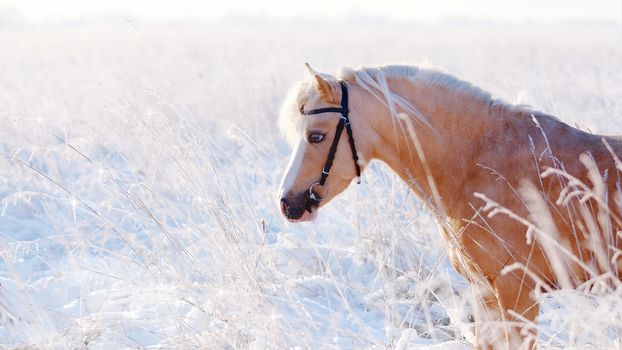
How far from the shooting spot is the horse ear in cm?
297

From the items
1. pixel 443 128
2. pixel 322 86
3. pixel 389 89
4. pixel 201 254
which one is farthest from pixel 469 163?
pixel 201 254

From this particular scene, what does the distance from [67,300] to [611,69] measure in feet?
46.7

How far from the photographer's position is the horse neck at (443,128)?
3.12m

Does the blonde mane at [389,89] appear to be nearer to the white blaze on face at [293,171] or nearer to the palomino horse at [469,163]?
the palomino horse at [469,163]

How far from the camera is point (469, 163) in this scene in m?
3.11

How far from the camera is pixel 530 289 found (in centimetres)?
291

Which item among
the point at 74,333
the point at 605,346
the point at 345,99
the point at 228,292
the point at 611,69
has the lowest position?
the point at 611,69

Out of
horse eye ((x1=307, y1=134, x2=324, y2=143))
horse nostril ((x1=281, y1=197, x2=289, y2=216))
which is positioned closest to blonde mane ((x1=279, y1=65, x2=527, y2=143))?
horse eye ((x1=307, y1=134, x2=324, y2=143))

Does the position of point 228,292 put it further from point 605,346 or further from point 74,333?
point 605,346

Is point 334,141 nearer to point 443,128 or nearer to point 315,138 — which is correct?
point 315,138

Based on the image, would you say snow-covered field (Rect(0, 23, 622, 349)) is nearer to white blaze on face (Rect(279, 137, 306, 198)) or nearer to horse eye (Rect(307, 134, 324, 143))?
white blaze on face (Rect(279, 137, 306, 198))

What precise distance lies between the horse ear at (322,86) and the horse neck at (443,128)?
238mm

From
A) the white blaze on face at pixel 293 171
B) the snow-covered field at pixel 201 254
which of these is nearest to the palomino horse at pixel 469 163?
the white blaze on face at pixel 293 171

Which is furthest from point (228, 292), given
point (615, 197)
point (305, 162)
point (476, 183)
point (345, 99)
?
point (615, 197)
